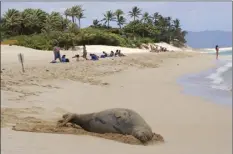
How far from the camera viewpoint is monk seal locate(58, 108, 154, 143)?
5574mm

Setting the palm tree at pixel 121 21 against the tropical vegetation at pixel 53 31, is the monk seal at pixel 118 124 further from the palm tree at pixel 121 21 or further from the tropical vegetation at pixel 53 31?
the palm tree at pixel 121 21

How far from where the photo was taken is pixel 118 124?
5703mm

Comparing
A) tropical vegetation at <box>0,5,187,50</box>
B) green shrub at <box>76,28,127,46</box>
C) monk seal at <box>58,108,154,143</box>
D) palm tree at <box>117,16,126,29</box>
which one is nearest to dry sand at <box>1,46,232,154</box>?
monk seal at <box>58,108,154,143</box>

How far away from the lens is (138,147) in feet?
17.1

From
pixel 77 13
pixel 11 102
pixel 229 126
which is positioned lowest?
pixel 229 126

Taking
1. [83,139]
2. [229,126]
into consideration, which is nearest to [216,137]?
[229,126]

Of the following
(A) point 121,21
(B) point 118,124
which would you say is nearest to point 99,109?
(B) point 118,124

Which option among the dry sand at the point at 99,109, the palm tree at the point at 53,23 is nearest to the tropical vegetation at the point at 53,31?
the palm tree at the point at 53,23

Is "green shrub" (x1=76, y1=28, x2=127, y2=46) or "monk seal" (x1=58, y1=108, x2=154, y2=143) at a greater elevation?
"green shrub" (x1=76, y1=28, x2=127, y2=46)

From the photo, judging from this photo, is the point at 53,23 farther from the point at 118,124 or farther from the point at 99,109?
the point at 118,124

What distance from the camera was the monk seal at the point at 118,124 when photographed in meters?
5.57

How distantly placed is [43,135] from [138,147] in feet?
4.26

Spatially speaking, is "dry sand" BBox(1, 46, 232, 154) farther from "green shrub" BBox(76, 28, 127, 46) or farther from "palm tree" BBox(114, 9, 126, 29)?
"palm tree" BBox(114, 9, 126, 29)

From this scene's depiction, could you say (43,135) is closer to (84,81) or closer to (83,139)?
(83,139)
